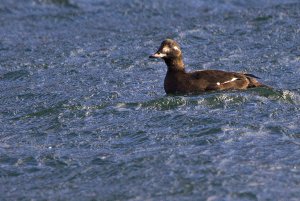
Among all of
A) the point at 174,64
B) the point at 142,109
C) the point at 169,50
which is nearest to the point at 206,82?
the point at 174,64

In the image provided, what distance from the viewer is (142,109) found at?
42.5 feet

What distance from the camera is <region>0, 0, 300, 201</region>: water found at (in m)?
10.1

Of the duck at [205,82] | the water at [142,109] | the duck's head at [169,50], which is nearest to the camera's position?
the water at [142,109]

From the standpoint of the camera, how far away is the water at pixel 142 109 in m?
10.1

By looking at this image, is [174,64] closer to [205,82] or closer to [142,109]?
[205,82]

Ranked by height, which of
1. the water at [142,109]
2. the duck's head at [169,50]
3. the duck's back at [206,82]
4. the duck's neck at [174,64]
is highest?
the duck's head at [169,50]

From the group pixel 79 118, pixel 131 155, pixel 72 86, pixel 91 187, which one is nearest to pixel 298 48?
pixel 72 86

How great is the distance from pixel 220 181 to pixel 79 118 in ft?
10.6

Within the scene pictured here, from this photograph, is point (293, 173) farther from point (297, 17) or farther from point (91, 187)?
point (297, 17)

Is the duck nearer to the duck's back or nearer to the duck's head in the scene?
the duck's back

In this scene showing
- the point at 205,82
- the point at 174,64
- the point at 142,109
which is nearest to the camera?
the point at 142,109

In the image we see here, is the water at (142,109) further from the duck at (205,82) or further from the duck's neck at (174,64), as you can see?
the duck's neck at (174,64)

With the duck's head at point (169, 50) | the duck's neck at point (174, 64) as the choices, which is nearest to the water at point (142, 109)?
the duck's neck at point (174, 64)

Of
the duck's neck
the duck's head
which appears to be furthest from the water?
the duck's head
